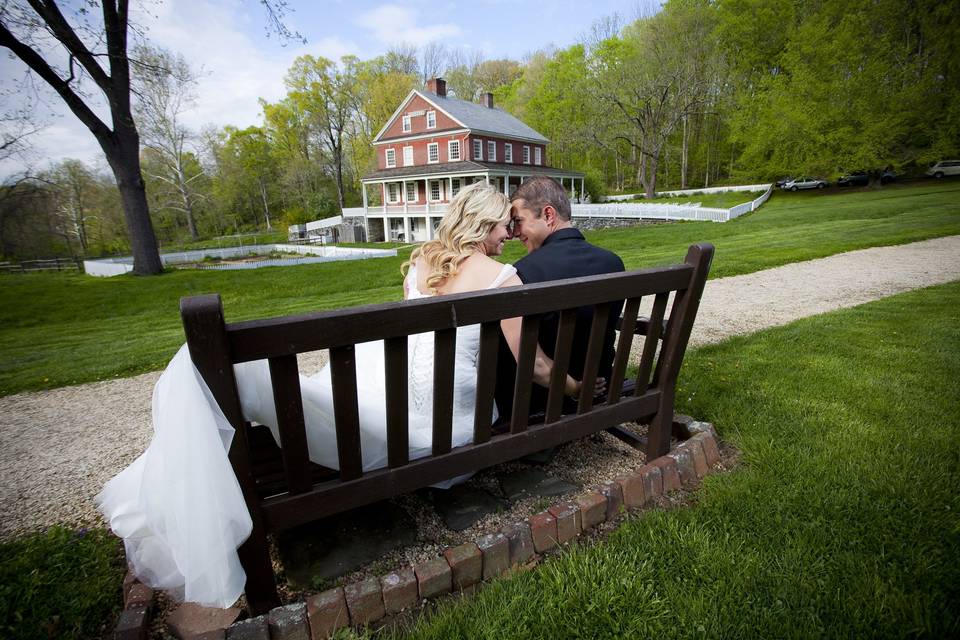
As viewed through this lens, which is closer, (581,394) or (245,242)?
(581,394)

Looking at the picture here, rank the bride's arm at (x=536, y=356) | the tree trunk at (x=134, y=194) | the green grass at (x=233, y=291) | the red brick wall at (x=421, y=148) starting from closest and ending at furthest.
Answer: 1. the bride's arm at (x=536, y=356)
2. the green grass at (x=233, y=291)
3. the tree trunk at (x=134, y=194)
4. the red brick wall at (x=421, y=148)

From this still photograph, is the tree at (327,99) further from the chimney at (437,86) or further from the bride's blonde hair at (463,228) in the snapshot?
the bride's blonde hair at (463,228)

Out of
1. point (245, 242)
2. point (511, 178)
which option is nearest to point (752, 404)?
point (511, 178)

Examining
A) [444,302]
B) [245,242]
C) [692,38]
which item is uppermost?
[692,38]

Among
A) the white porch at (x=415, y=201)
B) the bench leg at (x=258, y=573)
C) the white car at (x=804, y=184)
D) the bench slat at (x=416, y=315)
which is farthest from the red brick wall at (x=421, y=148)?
the bench leg at (x=258, y=573)

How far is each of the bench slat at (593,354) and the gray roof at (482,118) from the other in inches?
1249

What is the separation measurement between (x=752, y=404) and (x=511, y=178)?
108ft

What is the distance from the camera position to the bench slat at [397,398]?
159cm

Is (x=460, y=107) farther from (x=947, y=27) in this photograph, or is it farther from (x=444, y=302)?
(x=444, y=302)

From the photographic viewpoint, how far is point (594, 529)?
83.4 inches

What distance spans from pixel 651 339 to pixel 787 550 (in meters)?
1.01

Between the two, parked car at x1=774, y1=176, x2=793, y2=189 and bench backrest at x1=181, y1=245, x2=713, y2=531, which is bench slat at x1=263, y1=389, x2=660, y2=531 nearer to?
bench backrest at x1=181, y1=245, x2=713, y2=531

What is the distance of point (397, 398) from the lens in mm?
1674

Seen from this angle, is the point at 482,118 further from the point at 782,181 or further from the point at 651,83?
the point at 782,181
